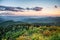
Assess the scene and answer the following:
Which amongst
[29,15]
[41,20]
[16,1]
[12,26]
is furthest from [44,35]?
[16,1]

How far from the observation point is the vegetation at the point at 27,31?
6.69 ft

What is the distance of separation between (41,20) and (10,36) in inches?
22.1

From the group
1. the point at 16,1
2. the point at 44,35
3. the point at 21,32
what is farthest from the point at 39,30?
the point at 16,1

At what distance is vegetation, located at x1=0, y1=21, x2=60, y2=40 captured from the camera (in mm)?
2039

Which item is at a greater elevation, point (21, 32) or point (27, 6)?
point (27, 6)

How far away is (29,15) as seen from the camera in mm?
2141

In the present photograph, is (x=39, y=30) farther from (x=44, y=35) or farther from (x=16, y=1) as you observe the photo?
(x=16, y=1)

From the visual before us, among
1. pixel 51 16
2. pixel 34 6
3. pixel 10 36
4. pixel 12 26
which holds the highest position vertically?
pixel 34 6

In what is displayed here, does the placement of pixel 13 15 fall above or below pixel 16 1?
below

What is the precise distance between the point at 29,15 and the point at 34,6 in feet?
0.56

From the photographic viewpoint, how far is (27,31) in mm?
2088

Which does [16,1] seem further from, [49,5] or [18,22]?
[49,5]

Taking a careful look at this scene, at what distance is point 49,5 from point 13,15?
2.02 feet

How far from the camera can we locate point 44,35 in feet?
6.72
